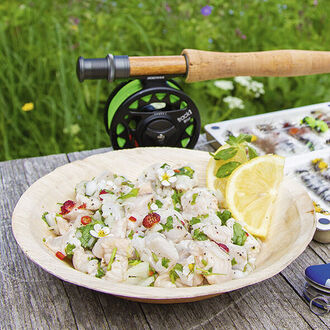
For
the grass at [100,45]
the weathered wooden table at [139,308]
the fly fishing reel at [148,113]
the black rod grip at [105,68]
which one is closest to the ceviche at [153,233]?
the weathered wooden table at [139,308]

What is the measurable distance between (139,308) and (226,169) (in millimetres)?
576

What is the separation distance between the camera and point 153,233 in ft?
4.38

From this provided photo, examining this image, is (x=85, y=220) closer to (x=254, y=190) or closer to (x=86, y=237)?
(x=86, y=237)

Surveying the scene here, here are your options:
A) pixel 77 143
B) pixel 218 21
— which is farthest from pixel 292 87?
pixel 77 143

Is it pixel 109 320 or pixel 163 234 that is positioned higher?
pixel 163 234

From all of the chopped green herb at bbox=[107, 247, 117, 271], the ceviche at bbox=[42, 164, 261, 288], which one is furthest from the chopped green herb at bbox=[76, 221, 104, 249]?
the chopped green herb at bbox=[107, 247, 117, 271]

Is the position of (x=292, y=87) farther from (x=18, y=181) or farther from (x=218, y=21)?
(x=18, y=181)

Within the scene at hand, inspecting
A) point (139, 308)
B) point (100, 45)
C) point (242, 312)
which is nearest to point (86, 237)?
point (139, 308)

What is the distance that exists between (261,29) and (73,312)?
2.89m

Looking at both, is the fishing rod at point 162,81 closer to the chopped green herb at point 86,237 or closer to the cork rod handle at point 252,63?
the cork rod handle at point 252,63

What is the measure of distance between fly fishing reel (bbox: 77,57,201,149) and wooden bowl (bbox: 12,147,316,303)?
0.32ft

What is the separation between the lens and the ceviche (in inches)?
49.8

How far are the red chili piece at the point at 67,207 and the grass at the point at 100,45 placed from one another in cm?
151

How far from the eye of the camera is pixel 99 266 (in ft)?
4.33
